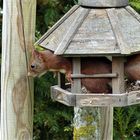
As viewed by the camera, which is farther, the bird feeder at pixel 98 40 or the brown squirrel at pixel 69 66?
the brown squirrel at pixel 69 66

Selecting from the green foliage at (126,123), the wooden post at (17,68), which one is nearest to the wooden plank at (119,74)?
the wooden post at (17,68)

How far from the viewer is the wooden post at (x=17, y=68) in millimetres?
2680

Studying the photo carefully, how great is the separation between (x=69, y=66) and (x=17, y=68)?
304 millimetres

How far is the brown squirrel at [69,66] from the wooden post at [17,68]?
4.2 inches

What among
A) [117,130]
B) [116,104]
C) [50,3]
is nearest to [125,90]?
[116,104]

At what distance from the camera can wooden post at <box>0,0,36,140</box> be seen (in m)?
2.68

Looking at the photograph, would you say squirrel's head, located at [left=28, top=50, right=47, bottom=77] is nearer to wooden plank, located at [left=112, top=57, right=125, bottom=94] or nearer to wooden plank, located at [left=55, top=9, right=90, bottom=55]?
wooden plank, located at [left=55, top=9, right=90, bottom=55]

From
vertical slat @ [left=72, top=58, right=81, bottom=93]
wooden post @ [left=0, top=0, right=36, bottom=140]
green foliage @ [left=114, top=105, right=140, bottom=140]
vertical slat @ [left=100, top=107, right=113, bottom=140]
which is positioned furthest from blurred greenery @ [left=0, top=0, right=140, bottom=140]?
vertical slat @ [left=72, top=58, right=81, bottom=93]

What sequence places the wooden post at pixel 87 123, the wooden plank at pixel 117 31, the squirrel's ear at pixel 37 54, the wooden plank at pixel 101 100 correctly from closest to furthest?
the wooden plank at pixel 117 31
the wooden plank at pixel 101 100
the squirrel's ear at pixel 37 54
the wooden post at pixel 87 123

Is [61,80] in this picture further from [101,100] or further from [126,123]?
[126,123]

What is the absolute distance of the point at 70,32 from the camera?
7.88ft

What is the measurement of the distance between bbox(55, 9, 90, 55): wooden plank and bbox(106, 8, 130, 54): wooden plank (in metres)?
0.11

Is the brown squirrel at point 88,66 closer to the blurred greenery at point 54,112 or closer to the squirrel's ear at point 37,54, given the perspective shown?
the squirrel's ear at point 37,54

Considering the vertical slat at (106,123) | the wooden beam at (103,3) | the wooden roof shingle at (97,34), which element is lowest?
the vertical slat at (106,123)
